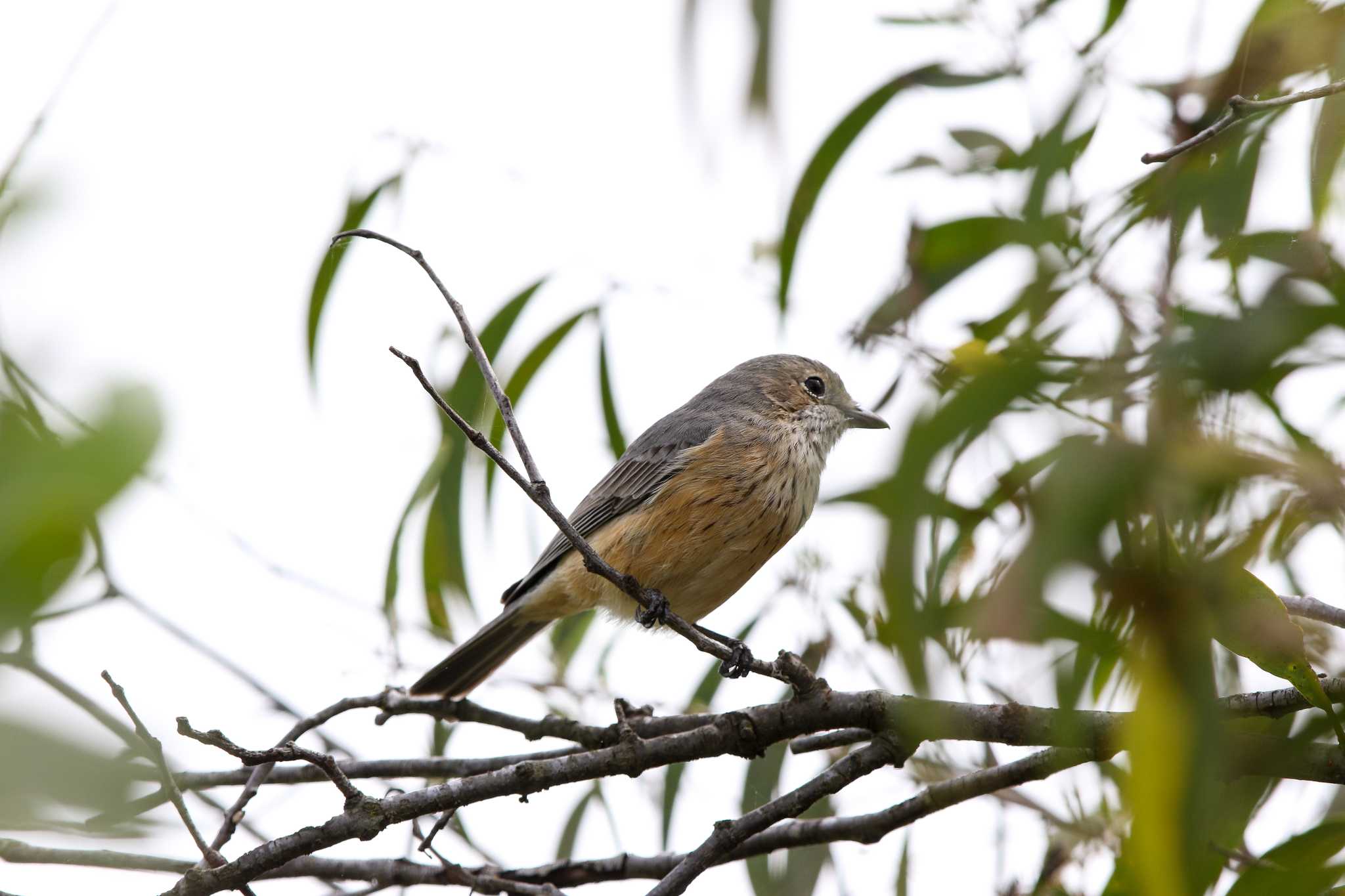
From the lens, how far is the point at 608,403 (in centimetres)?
451

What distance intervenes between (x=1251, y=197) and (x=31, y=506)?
2.28 m

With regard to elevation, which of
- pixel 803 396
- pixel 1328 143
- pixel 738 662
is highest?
pixel 803 396

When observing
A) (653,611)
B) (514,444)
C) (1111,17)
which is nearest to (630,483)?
(653,611)

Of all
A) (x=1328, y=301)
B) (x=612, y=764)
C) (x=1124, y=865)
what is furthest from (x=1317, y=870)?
(x=612, y=764)

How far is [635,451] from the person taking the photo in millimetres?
5180

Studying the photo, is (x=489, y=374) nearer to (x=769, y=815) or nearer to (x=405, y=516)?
(x=769, y=815)

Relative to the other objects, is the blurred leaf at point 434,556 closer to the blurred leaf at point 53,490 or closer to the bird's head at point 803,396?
the bird's head at point 803,396

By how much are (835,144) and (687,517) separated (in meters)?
1.48

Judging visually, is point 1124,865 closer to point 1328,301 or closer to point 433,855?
point 1328,301

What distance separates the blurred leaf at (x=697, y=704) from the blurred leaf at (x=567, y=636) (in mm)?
741

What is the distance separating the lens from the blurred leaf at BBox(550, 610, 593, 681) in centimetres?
494

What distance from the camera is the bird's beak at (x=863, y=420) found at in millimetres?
5387

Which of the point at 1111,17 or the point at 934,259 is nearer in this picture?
the point at 1111,17

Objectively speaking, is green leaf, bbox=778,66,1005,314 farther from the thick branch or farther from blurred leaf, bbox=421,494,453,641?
blurred leaf, bbox=421,494,453,641
